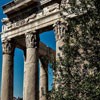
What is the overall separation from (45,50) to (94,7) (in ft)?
56.8

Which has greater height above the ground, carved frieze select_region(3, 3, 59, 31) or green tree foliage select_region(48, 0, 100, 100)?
carved frieze select_region(3, 3, 59, 31)

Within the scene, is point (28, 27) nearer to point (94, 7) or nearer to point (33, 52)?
point (33, 52)

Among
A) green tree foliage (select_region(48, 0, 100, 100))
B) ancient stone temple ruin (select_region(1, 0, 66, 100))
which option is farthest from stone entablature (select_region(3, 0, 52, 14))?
green tree foliage (select_region(48, 0, 100, 100))

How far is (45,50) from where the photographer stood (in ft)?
105

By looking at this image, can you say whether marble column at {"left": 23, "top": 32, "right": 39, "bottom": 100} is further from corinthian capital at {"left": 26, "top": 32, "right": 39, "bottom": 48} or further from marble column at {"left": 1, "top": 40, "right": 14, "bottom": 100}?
marble column at {"left": 1, "top": 40, "right": 14, "bottom": 100}

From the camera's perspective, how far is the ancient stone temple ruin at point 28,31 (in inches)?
939

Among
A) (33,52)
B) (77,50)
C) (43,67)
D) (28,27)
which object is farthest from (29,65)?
(77,50)

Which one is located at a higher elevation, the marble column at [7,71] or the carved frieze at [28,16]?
the carved frieze at [28,16]

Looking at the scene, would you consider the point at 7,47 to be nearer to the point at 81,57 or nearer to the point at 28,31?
the point at 28,31

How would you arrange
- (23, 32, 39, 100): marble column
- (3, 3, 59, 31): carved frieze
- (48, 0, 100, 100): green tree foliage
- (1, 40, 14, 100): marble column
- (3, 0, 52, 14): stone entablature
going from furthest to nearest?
(1, 40, 14, 100): marble column, (3, 0, 52, 14): stone entablature, (3, 3, 59, 31): carved frieze, (23, 32, 39, 100): marble column, (48, 0, 100, 100): green tree foliage

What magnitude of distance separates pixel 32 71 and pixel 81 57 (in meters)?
9.80

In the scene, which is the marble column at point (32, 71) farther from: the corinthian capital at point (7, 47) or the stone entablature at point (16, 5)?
the stone entablature at point (16, 5)

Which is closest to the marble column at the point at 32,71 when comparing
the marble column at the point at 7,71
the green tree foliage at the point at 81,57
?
the marble column at the point at 7,71

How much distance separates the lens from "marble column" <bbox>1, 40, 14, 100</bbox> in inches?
1010
